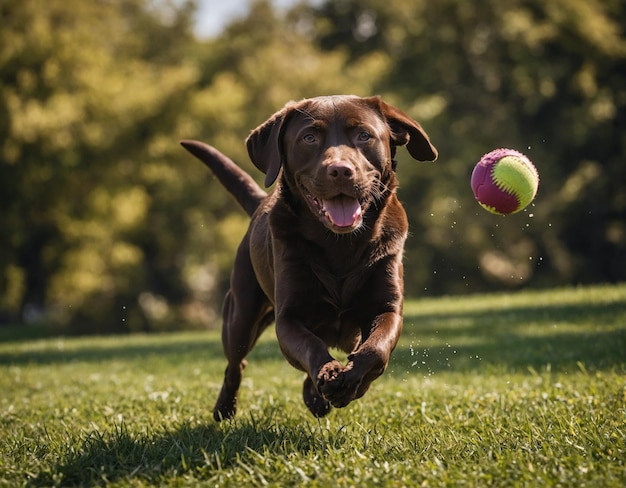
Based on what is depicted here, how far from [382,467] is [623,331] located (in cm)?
626

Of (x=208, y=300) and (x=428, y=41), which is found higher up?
(x=428, y=41)

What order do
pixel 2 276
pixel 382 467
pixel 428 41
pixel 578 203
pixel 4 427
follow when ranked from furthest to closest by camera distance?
pixel 428 41 → pixel 578 203 → pixel 2 276 → pixel 4 427 → pixel 382 467

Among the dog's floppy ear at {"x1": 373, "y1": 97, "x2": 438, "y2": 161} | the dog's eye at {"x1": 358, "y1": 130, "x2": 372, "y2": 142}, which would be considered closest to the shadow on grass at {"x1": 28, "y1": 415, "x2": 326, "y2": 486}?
the dog's eye at {"x1": 358, "y1": 130, "x2": 372, "y2": 142}

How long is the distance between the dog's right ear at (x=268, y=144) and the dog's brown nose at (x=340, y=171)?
0.49m

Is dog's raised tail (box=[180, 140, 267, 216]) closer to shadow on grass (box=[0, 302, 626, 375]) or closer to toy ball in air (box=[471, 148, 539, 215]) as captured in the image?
toy ball in air (box=[471, 148, 539, 215])

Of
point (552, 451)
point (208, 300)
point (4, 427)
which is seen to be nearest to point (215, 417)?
point (4, 427)

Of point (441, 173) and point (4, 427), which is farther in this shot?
point (441, 173)

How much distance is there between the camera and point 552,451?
136 inches

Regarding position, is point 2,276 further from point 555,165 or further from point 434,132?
point 555,165

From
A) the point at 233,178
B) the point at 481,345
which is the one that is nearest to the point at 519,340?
the point at 481,345

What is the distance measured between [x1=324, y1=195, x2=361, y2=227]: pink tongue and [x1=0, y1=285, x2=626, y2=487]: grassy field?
Result: 3.35 ft

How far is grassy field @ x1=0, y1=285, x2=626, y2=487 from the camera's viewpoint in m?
3.28

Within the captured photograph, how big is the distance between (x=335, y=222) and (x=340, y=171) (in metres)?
0.26

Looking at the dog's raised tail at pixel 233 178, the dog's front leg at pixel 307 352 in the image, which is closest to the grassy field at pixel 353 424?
the dog's front leg at pixel 307 352
